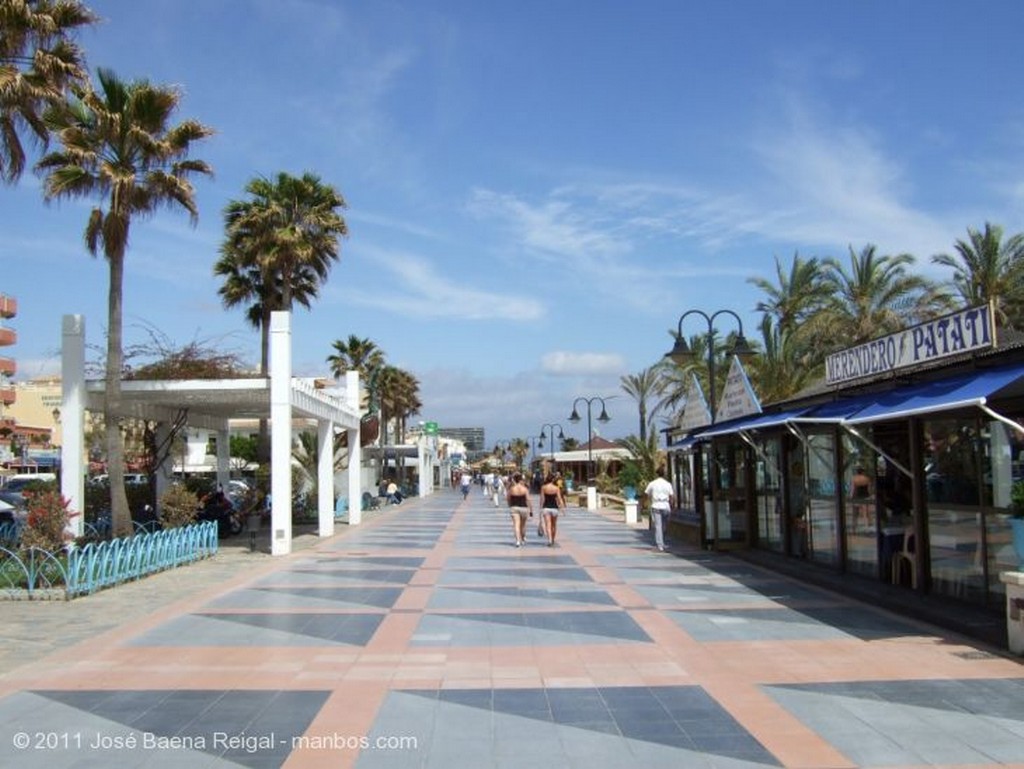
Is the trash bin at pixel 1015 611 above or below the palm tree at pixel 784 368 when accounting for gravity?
below

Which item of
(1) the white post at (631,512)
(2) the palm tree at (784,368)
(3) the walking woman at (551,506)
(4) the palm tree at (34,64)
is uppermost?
(4) the palm tree at (34,64)

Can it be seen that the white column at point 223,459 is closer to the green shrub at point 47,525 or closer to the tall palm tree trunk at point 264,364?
the tall palm tree trunk at point 264,364

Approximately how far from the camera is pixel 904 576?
11.4 meters

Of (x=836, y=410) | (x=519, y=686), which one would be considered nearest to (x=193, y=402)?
(x=836, y=410)

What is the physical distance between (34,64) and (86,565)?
787cm

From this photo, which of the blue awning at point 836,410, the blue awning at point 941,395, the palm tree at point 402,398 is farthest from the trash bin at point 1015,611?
the palm tree at point 402,398

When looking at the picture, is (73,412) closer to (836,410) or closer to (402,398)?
(836,410)

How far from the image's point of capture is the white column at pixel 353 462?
97.7 feet

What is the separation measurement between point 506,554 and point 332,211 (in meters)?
13.5

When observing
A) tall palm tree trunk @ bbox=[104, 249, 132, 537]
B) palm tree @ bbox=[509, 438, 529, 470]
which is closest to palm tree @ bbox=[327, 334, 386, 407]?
tall palm tree trunk @ bbox=[104, 249, 132, 537]

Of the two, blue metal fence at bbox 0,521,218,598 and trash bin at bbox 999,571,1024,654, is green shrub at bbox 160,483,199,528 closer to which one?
blue metal fence at bbox 0,521,218,598

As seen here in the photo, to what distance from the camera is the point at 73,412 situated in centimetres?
1761

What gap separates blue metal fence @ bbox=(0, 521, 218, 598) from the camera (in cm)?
1270

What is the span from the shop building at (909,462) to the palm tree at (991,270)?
54.3 ft
